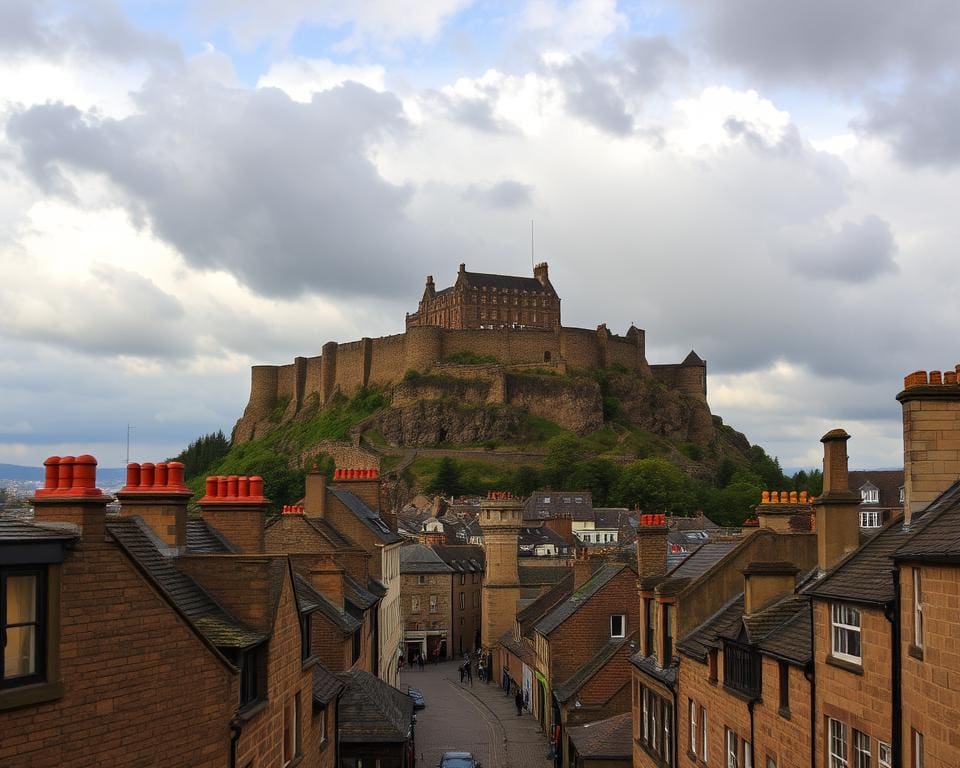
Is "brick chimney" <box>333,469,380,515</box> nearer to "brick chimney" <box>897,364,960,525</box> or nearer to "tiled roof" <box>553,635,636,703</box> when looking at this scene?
"tiled roof" <box>553,635,636,703</box>

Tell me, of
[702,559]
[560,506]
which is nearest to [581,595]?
[702,559]

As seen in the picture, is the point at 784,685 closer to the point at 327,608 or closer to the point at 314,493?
the point at 327,608

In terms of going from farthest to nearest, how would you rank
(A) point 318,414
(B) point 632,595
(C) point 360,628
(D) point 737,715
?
(A) point 318,414
(B) point 632,595
(C) point 360,628
(D) point 737,715

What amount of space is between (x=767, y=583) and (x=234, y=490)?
9.88 metres

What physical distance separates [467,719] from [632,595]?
50.7ft

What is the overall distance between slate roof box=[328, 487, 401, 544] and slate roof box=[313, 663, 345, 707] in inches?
594

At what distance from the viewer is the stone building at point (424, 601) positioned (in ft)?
244

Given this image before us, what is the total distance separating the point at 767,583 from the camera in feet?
63.6

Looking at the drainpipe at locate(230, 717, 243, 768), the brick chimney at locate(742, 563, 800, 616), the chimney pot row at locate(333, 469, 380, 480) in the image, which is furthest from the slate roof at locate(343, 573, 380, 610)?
the drainpipe at locate(230, 717, 243, 768)

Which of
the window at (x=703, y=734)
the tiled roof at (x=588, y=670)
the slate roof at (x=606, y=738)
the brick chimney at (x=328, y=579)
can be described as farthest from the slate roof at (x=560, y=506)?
the window at (x=703, y=734)

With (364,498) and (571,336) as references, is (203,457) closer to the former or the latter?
(571,336)

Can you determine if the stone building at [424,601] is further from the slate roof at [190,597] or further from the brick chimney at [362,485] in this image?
the slate roof at [190,597]

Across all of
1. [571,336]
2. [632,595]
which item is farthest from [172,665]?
[571,336]

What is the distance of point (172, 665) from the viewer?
12125 millimetres
